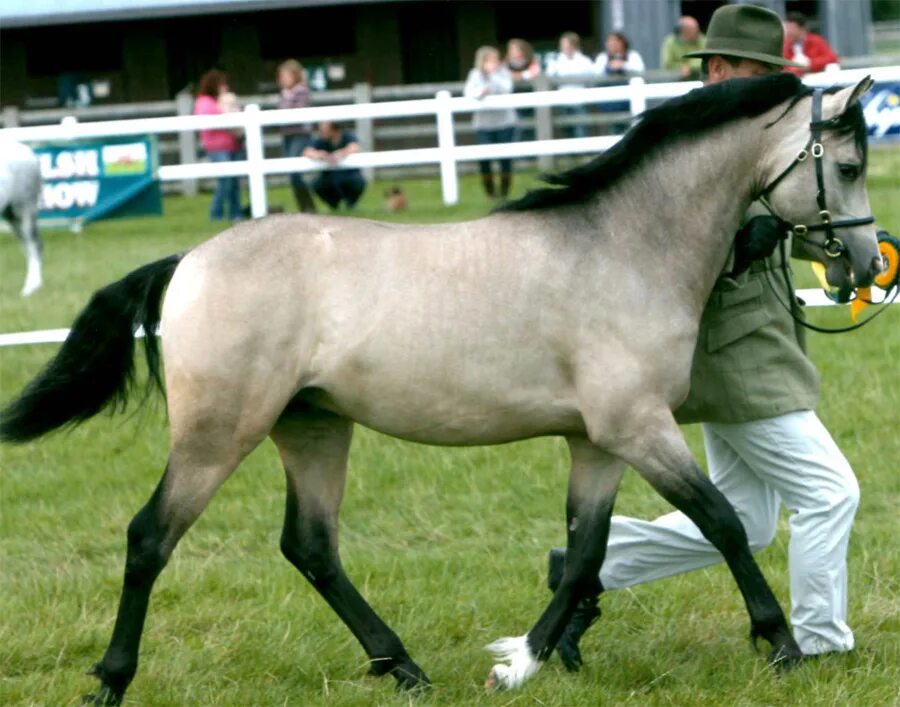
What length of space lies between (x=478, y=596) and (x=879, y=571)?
4.79 ft

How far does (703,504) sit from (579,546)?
18.1 inches

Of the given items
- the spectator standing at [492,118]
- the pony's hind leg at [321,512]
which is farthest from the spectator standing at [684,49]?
the pony's hind leg at [321,512]

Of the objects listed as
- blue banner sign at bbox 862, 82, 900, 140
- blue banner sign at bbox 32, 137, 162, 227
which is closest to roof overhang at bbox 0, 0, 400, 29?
blue banner sign at bbox 32, 137, 162, 227

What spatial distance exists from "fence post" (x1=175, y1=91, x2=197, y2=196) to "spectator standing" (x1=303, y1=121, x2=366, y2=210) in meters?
4.66

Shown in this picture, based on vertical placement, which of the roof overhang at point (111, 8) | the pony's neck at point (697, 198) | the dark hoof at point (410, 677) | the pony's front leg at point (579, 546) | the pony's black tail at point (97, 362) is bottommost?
the dark hoof at point (410, 677)

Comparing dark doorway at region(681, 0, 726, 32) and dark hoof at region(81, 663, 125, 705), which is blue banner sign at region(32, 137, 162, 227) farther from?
dark doorway at region(681, 0, 726, 32)

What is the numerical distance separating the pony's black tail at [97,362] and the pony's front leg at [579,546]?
1.34 metres

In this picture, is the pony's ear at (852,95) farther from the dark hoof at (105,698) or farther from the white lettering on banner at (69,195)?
the white lettering on banner at (69,195)

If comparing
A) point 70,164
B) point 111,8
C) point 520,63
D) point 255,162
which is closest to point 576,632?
point 255,162

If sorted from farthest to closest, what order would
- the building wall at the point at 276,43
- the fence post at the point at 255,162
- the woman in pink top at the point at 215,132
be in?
1. the building wall at the point at 276,43
2. the woman in pink top at the point at 215,132
3. the fence post at the point at 255,162

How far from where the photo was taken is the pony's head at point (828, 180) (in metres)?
4.63

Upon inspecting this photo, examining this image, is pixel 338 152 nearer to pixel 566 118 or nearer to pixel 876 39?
pixel 566 118

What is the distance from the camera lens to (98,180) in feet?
56.7

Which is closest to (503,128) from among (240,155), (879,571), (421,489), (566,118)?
(566,118)
